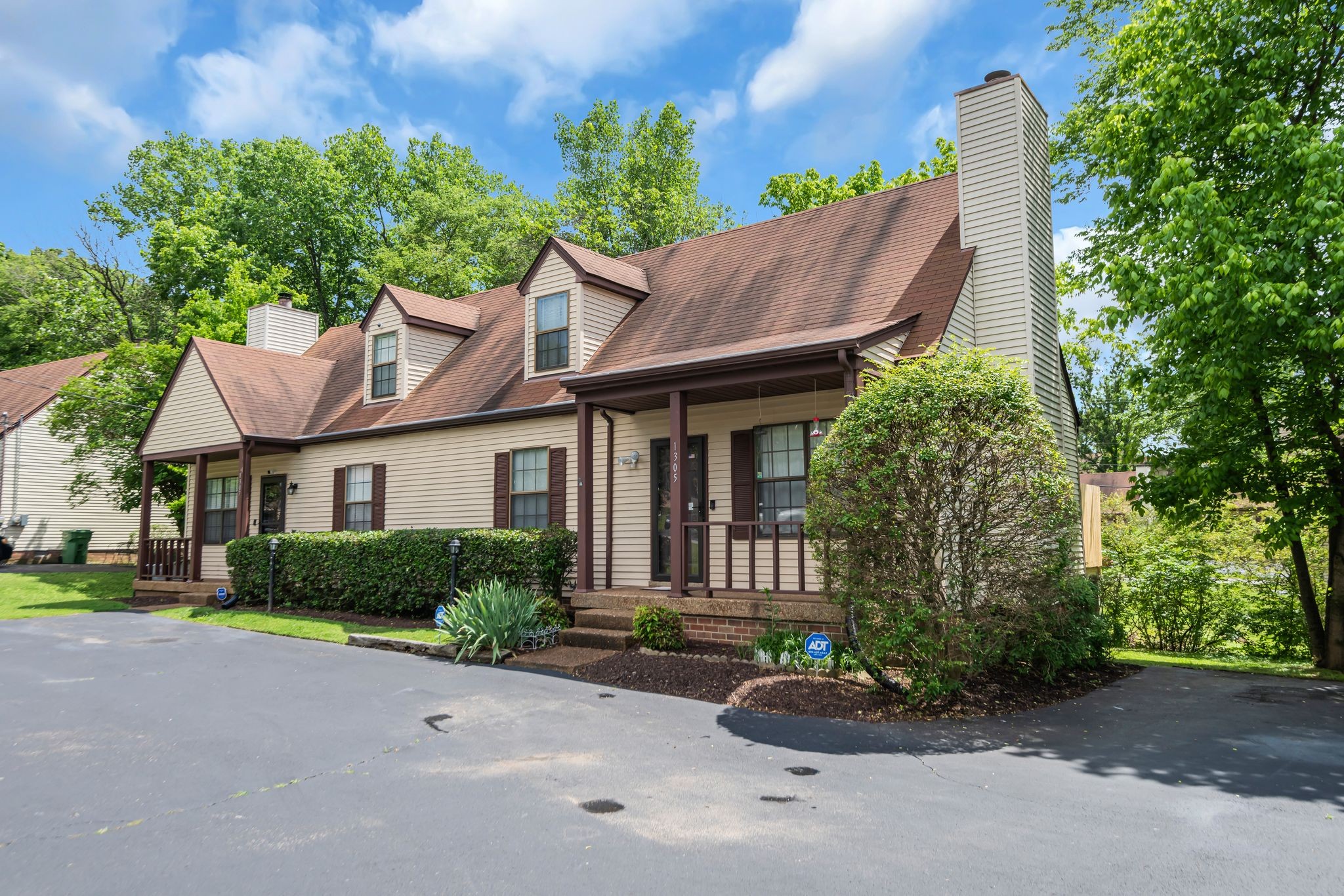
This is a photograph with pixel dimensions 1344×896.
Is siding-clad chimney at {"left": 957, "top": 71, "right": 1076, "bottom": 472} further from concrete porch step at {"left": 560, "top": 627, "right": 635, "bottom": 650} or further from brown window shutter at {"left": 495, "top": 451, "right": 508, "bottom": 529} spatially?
brown window shutter at {"left": 495, "top": 451, "right": 508, "bottom": 529}

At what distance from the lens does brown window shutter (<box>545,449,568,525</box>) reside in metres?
13.1

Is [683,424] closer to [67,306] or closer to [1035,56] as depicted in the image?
[1035,56]

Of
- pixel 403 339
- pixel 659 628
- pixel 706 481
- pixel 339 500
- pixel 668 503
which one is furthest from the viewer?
pixel 403 339

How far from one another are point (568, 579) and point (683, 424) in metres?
3.74

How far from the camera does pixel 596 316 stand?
45.7ft

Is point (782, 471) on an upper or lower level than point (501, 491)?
upper

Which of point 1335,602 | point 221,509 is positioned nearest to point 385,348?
point 221,509

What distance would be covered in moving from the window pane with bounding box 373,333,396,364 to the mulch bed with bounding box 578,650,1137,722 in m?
10.2

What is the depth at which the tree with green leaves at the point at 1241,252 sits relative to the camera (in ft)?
28.2

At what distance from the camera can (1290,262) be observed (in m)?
8.45

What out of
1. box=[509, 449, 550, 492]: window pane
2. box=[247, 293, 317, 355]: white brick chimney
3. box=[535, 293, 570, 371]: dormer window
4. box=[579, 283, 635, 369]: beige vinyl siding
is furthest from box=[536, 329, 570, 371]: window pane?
box=[247, 293, 317, 355]: white brick chimney

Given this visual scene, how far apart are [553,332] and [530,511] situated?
3.14 meters

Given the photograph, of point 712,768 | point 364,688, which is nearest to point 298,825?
point 712,768

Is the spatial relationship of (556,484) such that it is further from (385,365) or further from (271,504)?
(271,504)
